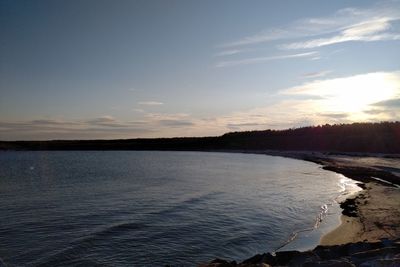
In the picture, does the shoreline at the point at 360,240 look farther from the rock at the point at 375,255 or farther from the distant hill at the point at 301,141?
the distant hill at the point at 301,141

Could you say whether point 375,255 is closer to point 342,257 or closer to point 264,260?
point 342,257

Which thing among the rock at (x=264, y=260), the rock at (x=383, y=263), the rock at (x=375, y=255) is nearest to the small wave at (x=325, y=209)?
the rock at (x=264, y=260)

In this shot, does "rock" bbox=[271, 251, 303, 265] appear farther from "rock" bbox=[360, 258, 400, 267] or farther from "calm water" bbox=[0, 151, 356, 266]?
"calm water" bbox=[0, 151, 356, 266]

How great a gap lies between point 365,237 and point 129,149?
181 m

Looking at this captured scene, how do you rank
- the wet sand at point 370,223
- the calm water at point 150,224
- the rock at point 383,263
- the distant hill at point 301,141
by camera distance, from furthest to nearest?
the distant hill at point 301,141 → the wet sand at point 370,223 → the calm water at point 150,224 → the rock at point 383,263

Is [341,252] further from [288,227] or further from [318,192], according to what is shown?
[318,192]

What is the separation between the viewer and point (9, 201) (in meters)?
24.2

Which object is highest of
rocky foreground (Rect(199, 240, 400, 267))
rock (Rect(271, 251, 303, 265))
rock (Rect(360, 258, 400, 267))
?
rock (Rect(360, 258, 400, 267))

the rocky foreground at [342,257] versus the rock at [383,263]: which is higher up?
the rock at [383,263]

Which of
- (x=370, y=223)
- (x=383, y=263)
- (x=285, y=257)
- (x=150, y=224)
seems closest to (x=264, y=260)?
(x=285, y=257)

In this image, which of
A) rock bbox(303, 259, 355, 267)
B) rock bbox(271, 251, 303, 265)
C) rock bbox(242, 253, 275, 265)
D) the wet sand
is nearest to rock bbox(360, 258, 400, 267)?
Result: rock bbox(303, 259, 355, 267)

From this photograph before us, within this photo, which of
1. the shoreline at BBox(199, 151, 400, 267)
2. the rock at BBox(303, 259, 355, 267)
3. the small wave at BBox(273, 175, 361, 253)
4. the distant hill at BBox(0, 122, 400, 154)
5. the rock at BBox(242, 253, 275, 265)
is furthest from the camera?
the distant hill at BBox(0, 122, 400, 154)

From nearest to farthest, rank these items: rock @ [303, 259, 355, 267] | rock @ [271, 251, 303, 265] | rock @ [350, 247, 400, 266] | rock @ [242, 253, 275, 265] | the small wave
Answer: rock @ [303, 259, 355, 267] → rock @ [350, 247, 400, 266] → rock @ [271, 251, 303, 265] → rock @ [242, 253, 275, 265] → the small wave

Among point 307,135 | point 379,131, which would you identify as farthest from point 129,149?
point 379,131
